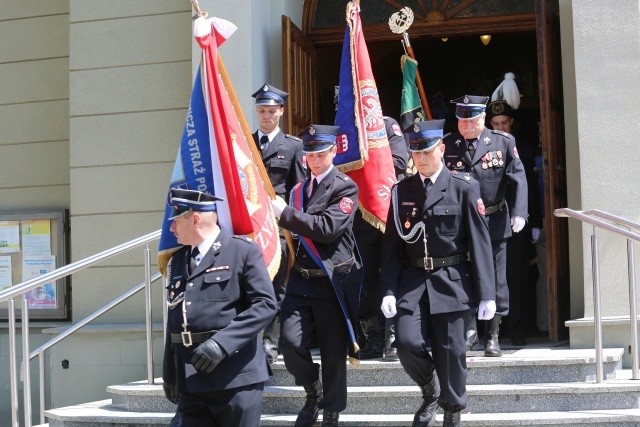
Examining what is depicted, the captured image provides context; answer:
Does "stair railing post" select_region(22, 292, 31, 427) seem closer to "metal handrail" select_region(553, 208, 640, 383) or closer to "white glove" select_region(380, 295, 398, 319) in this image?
"white glove" select_region(380, 295, 398, 319)

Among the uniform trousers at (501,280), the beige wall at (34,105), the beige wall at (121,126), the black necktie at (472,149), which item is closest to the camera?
the uniform trousers at (501,280)

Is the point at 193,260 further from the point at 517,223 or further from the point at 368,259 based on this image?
A: the point at 517,223

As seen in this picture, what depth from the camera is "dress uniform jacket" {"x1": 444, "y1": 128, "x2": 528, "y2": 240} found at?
24.3ft

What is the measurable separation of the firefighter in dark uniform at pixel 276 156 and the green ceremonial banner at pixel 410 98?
1.36 metres

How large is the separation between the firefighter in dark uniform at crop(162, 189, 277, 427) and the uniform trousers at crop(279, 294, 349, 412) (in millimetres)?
955

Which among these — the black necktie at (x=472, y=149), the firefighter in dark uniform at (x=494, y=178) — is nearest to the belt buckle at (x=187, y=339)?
the firefighter in dark uniform at (x=494, y=178)

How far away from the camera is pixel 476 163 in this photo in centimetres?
746

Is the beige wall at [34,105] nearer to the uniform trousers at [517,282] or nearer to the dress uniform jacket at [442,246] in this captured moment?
the uniform trousers at [517,282]

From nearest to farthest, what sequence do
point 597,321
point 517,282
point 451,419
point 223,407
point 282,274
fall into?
point 223,407 → point 451,419 → point 597,321 → point 282,274 → point 517,282

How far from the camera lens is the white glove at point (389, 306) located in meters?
6.10

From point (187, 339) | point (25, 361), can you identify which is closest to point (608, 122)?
point (187, 339)

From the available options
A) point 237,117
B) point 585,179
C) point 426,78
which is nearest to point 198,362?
point 237,117

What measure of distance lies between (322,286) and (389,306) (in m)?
0.49

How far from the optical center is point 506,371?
22.7 feet
